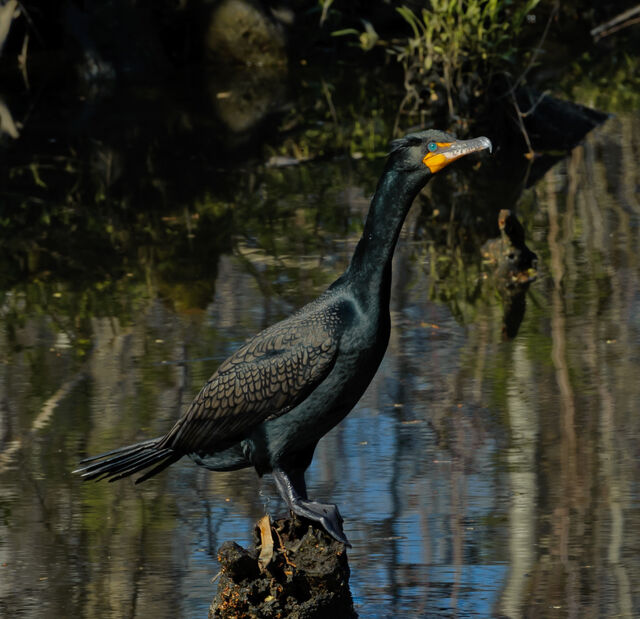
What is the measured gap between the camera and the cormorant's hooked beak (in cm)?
469

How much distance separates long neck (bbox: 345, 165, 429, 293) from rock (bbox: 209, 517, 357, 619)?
91 centimetres

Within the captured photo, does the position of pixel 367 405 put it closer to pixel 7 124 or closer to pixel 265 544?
pixel 265 544

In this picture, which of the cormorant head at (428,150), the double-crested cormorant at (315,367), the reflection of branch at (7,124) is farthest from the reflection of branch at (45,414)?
A: the reflection of branch at (7,124)

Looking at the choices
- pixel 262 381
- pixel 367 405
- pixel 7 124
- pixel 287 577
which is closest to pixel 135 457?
pixel 262 381

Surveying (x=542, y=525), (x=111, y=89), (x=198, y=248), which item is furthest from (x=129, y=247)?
(x=111, y=89)

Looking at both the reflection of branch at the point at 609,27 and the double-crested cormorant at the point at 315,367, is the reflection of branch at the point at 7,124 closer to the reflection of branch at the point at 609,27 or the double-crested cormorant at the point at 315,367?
the reflection of branch at the point at 609,27

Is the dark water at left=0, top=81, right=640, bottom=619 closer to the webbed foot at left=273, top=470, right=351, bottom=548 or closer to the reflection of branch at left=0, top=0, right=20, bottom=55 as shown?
the webbed foot at left=273, top=470, right=351, bottom=548

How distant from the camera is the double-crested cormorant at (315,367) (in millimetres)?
4855

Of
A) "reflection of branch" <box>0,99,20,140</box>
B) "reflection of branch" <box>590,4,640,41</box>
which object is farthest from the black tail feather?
"reflection of branch" <box>590,4,640,41</box>

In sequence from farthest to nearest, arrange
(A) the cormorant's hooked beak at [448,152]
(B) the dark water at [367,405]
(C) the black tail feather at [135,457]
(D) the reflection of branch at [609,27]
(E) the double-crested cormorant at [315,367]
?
1. (D) the reflection of branch at [609,27]
2. (B) the dark water at [367,405]
3. (C) the black tail feather at [135,457]
4. (E) the double-crested cormorant at [315,367]
5. (A) the cormorant's hooked beak at [448,152]

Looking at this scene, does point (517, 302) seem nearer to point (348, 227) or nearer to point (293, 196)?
point (348, 227)

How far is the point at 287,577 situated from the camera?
499 centimetres

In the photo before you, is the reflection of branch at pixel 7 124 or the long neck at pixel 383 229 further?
the reflection of branch at pixel 7 124

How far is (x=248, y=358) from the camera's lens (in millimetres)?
5086
